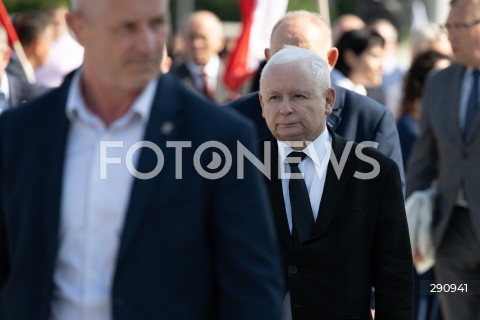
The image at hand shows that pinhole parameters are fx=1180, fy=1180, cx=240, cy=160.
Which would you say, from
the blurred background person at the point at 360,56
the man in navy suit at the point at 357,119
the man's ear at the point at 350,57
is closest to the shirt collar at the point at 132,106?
the man in navy suit at the point at 357,119

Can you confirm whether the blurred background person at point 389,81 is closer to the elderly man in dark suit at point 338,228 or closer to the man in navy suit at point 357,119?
the man in navy suit at point 357,119

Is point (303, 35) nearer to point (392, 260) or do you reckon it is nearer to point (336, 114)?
point (336, 114)

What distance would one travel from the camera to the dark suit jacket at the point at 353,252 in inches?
210

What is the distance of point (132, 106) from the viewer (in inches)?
148

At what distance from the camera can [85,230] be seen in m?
3.69

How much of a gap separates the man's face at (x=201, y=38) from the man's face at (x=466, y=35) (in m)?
6.33

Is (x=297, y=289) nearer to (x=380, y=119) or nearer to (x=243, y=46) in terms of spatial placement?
(x=380, y=119)

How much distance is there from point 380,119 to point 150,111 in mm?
2892

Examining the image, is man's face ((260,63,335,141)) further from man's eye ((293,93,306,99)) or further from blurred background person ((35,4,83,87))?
blurred background person ((35,4,83,87))

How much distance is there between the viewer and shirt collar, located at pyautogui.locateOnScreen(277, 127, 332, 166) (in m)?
5.46

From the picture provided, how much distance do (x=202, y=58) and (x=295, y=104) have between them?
9.10 metres

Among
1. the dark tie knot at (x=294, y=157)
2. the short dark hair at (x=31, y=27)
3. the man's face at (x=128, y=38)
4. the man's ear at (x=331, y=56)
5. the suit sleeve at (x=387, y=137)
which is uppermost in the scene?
the short dark hair at (x=31, y=27)

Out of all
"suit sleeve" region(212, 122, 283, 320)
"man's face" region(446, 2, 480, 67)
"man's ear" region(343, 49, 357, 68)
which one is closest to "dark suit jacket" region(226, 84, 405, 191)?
"man's face" region(446, 2, 480, 67)

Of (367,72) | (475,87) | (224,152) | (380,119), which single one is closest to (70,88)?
(224,152)
